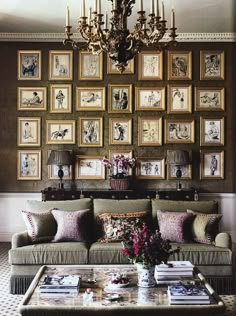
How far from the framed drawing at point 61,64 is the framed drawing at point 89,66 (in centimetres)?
15

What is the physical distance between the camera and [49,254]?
5047 millimetres

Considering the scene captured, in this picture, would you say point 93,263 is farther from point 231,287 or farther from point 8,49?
point 8,49

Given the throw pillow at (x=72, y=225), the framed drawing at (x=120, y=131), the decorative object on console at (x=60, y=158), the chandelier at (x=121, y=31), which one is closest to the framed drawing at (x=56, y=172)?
the decorative object on console at (x=60, y=158)

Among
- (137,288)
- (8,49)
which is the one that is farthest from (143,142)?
(137,288)

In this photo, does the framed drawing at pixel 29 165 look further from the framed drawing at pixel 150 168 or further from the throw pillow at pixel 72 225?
the throw pillow at pixel 72 225

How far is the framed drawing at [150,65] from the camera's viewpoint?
307 inches

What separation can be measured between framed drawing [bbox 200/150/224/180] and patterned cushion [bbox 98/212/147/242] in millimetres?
2447

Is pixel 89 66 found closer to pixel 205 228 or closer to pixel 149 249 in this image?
pixel 205 228

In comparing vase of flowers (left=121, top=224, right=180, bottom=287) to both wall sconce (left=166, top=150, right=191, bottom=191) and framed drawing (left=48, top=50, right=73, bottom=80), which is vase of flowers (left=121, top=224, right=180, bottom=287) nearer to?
wall sconce (left=166, top=150, right=191, bottom=191)

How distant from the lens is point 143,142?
7773mm

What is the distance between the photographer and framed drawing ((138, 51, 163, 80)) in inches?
307

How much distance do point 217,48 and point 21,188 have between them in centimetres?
361

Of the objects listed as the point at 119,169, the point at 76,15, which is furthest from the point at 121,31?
the point at 119,169

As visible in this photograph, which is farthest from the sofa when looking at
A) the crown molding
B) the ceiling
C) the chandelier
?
the crown molding
